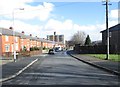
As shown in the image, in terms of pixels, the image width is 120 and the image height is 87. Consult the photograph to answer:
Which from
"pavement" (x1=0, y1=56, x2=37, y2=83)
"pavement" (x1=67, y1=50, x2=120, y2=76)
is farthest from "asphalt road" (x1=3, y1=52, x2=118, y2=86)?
"pavement" (x1=67, y1=50, x2=120, y2=76)

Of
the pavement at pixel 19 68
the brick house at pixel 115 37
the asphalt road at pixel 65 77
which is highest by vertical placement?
the brick house at pixel 115 37

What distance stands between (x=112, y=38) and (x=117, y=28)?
14.5ft

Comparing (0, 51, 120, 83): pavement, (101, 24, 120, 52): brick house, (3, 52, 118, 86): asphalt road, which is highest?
(101, 24, 120, 52): brick house

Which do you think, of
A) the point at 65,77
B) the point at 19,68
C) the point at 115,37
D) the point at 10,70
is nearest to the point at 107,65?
the point at 19,68

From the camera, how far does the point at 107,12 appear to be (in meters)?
41.8

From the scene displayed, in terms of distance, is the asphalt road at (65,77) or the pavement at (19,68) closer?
the asphalt road at (65,77)

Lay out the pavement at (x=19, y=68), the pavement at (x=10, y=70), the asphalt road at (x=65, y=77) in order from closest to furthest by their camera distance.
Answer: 1. the asphalt road at (x=65, y=77)
2. the pavement at (x=10, y=70)
3. the pavement at (x=19, y=68)

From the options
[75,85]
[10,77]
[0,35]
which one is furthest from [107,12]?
[0,35]

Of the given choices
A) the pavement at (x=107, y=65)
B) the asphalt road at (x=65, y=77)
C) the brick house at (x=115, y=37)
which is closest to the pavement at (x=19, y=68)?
the pavement at (x=107, y=65)

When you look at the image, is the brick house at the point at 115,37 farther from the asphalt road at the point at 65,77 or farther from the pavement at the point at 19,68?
the asphalt road at the point at 65,77

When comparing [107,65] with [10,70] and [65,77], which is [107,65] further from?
[65,77]

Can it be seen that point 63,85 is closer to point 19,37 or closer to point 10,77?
point 10,77

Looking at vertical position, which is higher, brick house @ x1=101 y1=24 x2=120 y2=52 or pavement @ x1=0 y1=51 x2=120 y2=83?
brick house @ x1=101 y1=24 x2=120 y2=52

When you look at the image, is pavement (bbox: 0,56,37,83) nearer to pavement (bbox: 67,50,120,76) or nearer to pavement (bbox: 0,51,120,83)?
pavement (bbox: 0,51,120,83)
